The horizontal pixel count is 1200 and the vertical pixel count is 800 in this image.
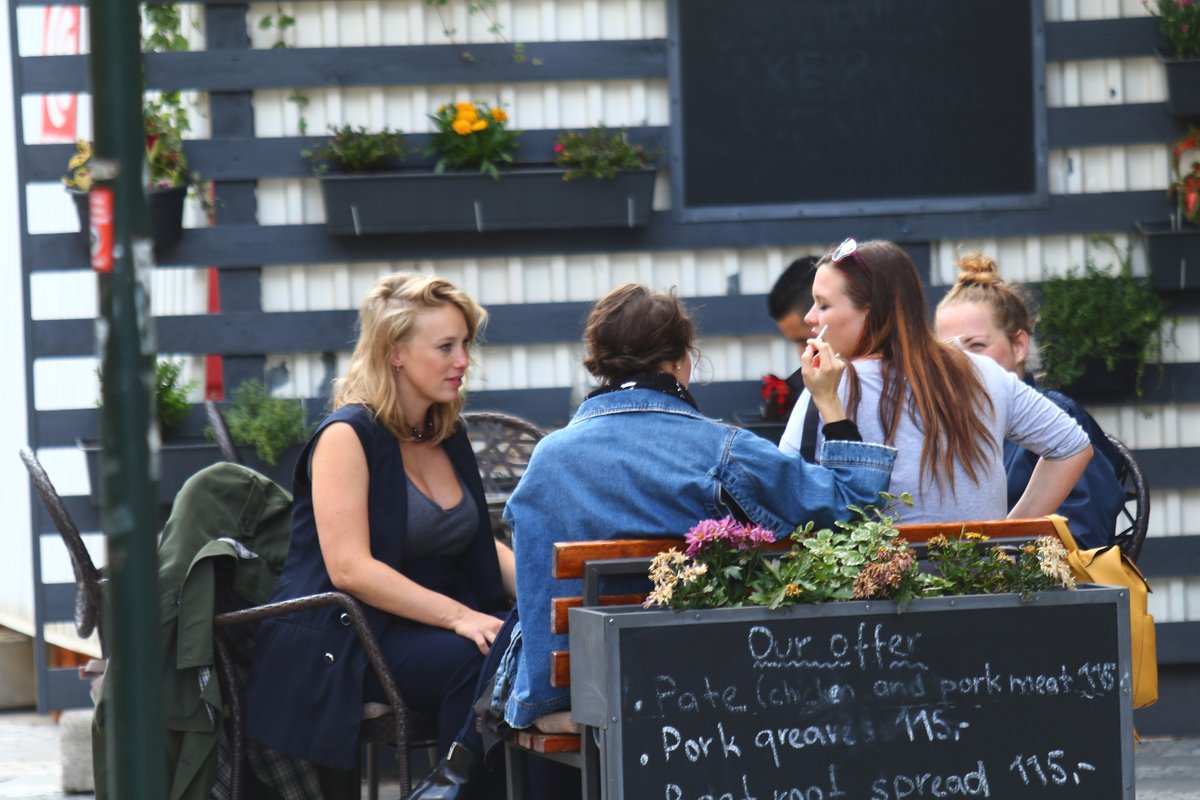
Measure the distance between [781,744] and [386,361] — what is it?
158 centimetres

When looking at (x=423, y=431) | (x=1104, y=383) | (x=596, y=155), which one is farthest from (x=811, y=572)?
(x=1104, y=383)

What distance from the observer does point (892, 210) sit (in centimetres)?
598

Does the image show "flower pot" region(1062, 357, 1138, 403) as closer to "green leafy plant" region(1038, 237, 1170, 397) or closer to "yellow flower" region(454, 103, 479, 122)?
"green leafy plant" region(1038, 237, 1170, 397)

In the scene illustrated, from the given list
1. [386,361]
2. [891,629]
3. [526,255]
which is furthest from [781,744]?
[526,255]

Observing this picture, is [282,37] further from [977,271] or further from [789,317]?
[977,271]

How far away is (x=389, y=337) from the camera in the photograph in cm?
421

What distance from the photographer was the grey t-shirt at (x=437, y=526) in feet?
13.7

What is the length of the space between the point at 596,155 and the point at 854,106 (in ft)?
3.33

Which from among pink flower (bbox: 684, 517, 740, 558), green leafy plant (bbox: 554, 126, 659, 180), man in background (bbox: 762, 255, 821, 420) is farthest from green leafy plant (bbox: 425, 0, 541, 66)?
pink flower (bbox: 684, 517, 740, 558)

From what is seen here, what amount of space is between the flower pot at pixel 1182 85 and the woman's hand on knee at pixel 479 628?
11.0ft

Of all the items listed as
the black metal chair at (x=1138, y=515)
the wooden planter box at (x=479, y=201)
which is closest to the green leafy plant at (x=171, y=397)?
the wooden planter box at (x=479, y=201)

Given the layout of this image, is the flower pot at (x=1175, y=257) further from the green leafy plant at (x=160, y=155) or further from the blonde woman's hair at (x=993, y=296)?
the green leafy plant at (x=160, y=155)

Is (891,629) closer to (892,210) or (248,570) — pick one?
(248,570)

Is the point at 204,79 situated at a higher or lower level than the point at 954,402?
higher
